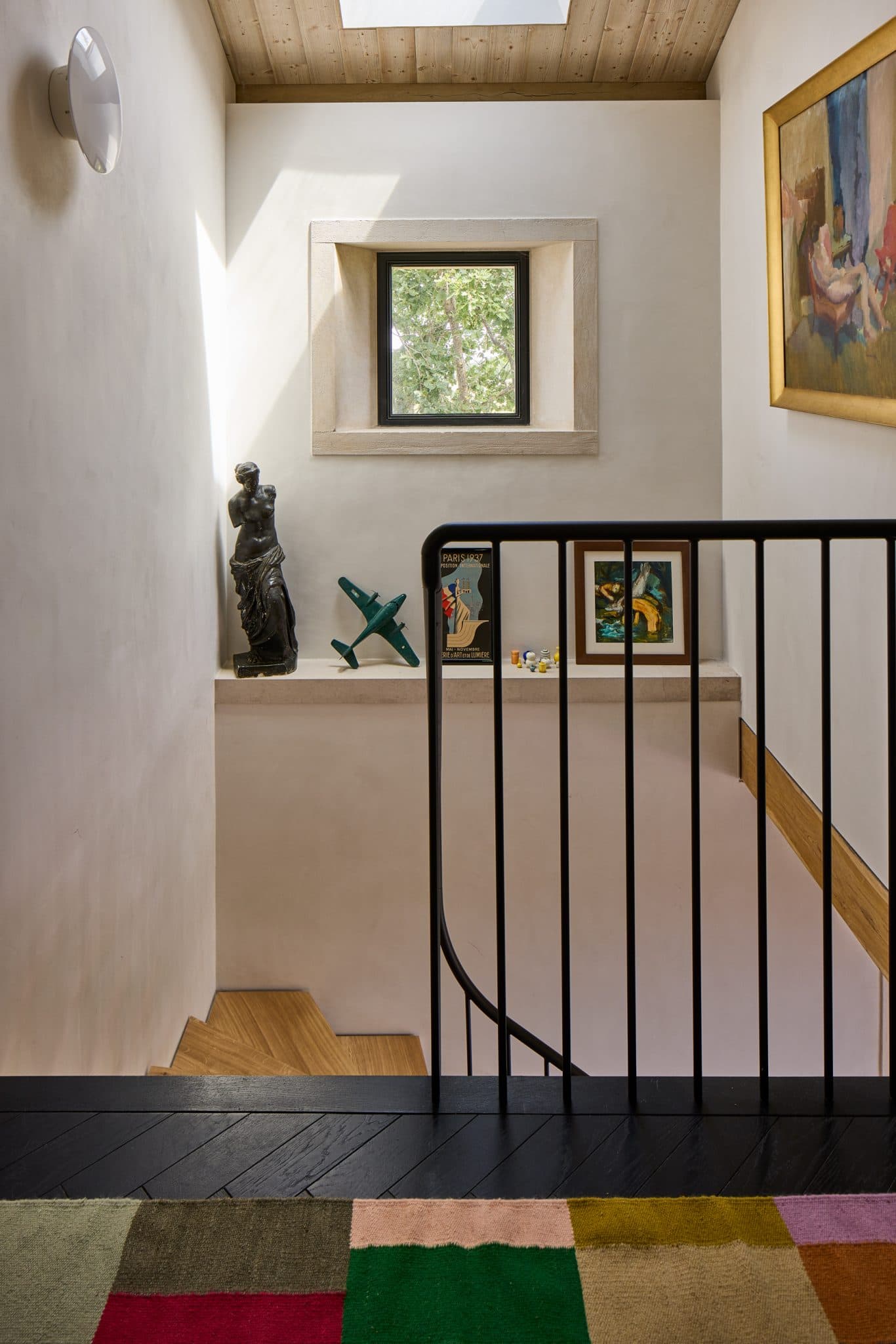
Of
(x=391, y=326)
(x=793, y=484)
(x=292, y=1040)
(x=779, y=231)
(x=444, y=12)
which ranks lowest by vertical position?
(x=292, y=1040)

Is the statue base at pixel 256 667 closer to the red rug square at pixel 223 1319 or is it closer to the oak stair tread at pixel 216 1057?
the oak stair tread at pixel 216 1057

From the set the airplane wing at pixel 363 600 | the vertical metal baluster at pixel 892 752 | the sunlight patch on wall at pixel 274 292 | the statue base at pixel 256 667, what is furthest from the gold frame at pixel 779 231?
the statue base at pixel 256 667

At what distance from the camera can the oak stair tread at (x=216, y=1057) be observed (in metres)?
3.21

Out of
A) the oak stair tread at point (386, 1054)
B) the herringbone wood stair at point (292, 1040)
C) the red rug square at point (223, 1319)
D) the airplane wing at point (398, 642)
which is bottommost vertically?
the oak stair tread at point (386, 1054)

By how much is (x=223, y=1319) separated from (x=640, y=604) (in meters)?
3.50

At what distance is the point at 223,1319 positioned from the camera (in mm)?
1189

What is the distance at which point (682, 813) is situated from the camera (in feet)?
13.8

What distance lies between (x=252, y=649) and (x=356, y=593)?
1.57 ft

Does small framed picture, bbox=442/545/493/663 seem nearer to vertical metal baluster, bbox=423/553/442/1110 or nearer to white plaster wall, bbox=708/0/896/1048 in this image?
white plaster wall, bbox=708/0/896/1048

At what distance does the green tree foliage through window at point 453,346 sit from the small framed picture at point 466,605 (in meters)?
0.65

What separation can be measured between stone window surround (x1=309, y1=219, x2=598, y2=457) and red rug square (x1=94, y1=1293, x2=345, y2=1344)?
11.4 ft

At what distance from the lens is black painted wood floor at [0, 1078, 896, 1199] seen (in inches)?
55.2

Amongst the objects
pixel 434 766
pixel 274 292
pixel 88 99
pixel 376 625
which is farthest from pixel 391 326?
pixel 434 766

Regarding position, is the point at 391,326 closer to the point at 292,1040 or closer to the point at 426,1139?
→ the point at 292,1040
